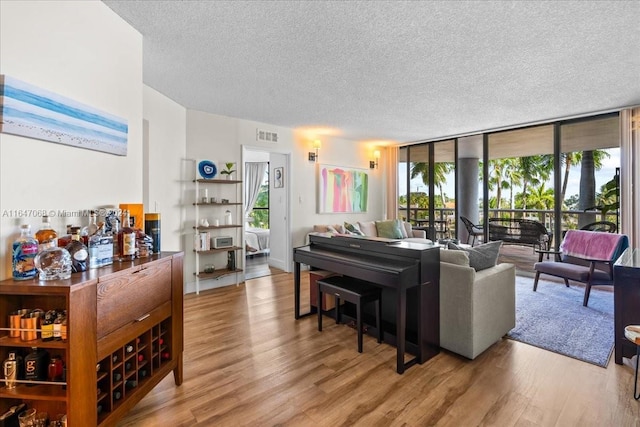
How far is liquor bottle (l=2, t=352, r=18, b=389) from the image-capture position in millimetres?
1283

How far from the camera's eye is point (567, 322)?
3072 millimetres

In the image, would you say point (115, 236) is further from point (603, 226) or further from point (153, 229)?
point (603, 226)

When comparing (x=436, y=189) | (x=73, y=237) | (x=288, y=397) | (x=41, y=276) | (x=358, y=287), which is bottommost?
(x=288, y=397)

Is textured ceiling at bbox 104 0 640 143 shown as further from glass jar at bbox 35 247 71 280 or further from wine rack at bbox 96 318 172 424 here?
wine rack at bbox 96 318 172 424

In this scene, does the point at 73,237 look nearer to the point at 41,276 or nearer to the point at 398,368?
the point at 41,276

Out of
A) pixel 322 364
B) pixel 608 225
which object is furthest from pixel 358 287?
pixel 608 225

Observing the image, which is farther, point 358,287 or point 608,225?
point 608,225

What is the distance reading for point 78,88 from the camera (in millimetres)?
1751

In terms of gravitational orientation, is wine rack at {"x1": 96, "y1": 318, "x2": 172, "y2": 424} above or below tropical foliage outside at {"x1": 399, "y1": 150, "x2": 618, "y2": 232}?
below

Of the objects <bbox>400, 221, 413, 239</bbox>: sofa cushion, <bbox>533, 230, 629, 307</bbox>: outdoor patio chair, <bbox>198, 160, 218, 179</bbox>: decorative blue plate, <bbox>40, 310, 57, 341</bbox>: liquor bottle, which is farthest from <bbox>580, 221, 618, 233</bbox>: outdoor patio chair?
<bbox>40, 310, 57, 341</bbox>: liquor bottle

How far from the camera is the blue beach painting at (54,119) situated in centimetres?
137

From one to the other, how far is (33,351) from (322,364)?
1725mm

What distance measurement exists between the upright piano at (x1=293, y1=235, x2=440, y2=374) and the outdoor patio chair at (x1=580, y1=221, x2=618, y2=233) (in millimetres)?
3869

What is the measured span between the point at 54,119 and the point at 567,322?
458 centimetres
